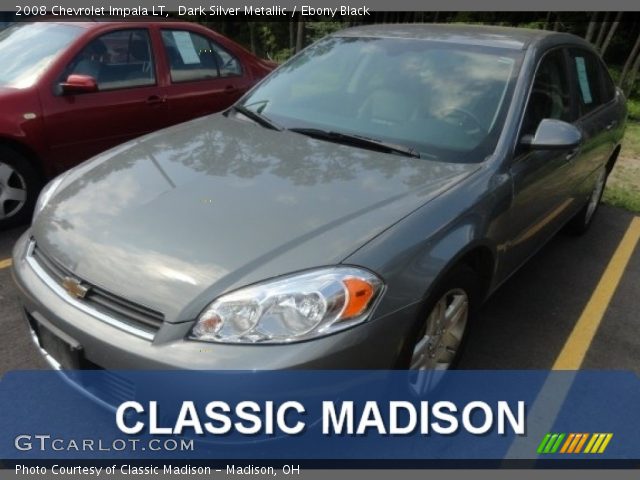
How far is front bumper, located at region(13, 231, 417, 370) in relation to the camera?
173cm

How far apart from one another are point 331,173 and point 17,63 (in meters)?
3.21

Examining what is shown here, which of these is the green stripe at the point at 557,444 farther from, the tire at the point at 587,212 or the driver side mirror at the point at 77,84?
the driver side mirror at the point at 77,84

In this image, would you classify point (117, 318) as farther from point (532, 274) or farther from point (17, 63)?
point (17, 63)

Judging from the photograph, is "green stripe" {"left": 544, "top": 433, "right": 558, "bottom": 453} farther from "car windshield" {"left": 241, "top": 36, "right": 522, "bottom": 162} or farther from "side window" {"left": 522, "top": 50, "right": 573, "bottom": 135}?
"side window" {"left": 522, "top": 50, "right": 573, "bottom": 135}

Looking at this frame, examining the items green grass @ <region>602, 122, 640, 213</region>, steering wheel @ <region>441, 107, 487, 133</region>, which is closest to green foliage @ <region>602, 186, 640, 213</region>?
green grass @ <region>602, 122, 640, 213</region>

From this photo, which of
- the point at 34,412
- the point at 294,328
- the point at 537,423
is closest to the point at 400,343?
the point at 294,328

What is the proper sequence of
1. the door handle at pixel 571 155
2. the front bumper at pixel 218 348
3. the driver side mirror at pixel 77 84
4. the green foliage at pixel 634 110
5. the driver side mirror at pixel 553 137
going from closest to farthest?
the front bumper at pixel 218 348 < the driver side mirror at pixel 553 137 < the door handle at pixel 571 155 < the driver side mirror at pixel 77 84 < the green foliage at pixel 634 110

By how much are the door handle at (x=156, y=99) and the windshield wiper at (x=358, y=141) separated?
220 centimetres

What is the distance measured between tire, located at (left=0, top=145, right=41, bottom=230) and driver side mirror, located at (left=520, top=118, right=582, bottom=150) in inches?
135

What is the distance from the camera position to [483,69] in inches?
116

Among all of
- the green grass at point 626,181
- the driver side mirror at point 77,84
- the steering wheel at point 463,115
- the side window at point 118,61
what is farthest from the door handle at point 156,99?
the green grass at point 626,181

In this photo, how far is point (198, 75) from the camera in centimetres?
503

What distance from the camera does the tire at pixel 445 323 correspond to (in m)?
2.13

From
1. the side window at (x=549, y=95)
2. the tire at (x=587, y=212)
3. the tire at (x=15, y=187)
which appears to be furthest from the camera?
the tire at (x=587, y=212)
